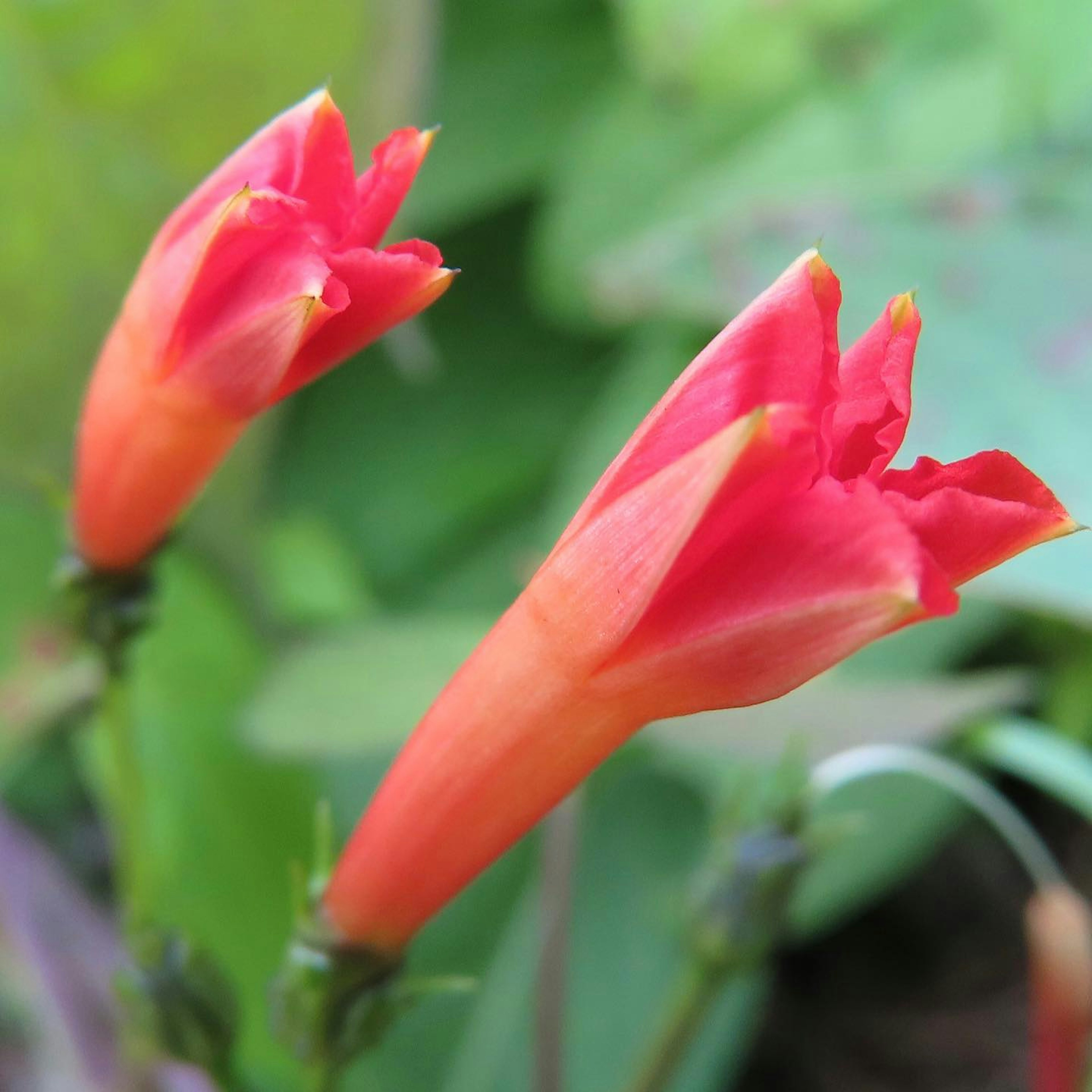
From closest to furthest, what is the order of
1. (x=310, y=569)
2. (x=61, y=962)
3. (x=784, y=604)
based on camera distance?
(x=784, y=604) < (x=61, y=962) < (x=310, y=569)

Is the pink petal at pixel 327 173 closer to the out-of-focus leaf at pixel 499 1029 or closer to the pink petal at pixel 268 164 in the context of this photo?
the pink petal at pixel 268 164

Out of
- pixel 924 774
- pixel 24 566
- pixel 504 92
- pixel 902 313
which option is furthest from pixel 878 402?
pixel 504 92

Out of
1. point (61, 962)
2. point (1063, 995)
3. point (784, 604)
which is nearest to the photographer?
point (784, 604)

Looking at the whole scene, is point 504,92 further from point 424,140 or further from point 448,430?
point 424,140

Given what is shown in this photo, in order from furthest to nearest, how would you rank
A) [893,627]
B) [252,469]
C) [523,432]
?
[523,432], [252,469], [893,627]

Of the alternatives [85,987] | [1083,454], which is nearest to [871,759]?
[1083,454]

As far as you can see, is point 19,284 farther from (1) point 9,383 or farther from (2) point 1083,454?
(2) point 1083,454

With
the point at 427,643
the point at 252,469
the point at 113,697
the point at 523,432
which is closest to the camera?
the point at 113,697
